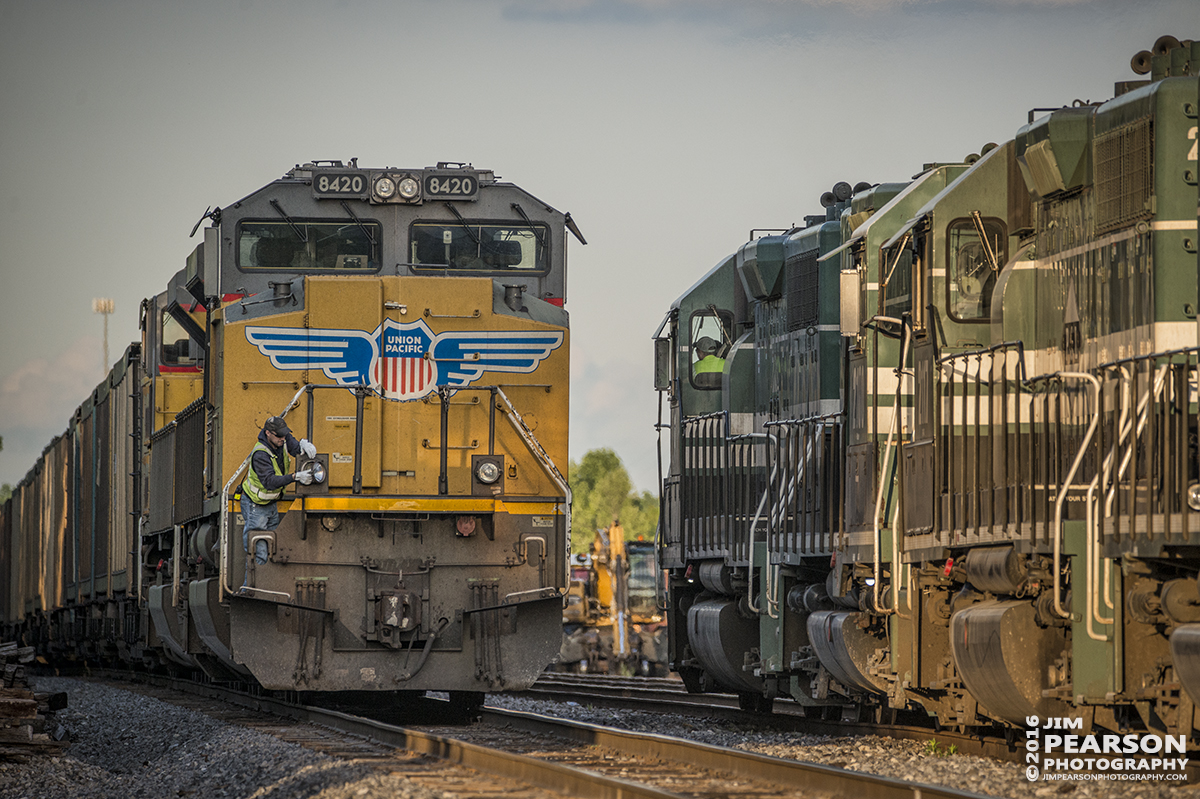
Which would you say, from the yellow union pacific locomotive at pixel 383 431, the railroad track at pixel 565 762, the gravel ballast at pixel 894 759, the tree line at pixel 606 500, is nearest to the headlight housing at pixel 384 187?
the yellow union pacific locomotive at pixel 383 431

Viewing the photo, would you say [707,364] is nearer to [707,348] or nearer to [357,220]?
[707,348]

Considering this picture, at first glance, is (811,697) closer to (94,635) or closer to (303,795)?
(303,795)

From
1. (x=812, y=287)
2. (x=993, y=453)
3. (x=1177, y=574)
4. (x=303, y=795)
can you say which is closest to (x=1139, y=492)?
(x=1177, y=574)

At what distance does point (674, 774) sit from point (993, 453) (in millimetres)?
2634

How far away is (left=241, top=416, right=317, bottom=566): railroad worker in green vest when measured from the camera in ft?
40.5

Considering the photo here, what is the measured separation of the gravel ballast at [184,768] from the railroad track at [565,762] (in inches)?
12.7

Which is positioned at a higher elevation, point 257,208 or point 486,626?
point 257,208

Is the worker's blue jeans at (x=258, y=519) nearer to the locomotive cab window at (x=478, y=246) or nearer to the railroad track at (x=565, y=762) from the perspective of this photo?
the railroad track at (x=565, y=762)

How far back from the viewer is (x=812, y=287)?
13398 millimetres

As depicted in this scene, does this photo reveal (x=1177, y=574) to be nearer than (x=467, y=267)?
Yes

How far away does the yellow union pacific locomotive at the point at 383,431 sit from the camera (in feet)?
40.6

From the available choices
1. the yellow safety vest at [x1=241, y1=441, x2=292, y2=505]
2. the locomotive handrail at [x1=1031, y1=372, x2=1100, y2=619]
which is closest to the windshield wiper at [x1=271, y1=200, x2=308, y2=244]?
the yellow safety vest at [x1=241, y1=441, x2=292, y2=505]

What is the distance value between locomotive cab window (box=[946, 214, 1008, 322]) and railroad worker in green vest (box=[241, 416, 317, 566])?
5.23 m

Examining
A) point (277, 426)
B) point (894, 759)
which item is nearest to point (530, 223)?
point (277, 426)
